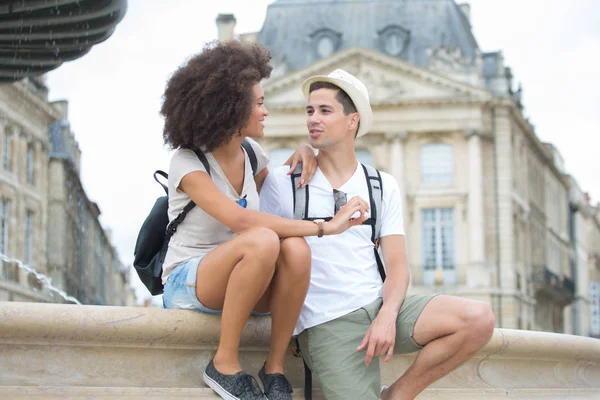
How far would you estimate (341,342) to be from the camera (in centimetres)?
A: 384

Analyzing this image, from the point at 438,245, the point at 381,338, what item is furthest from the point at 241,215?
the point at 438,245

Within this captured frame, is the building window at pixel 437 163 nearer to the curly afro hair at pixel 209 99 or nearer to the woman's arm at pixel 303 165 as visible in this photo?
the woman's arm at pixel 303 165

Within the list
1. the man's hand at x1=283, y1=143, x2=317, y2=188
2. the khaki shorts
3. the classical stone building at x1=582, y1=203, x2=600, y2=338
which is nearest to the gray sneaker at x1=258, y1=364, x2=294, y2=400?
the khaki shorts

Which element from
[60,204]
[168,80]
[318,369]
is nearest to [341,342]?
[318,369]

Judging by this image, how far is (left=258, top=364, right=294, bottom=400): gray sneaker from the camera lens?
3746 millimetres

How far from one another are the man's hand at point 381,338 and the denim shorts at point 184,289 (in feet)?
1.65

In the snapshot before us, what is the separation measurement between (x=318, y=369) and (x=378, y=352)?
0.22 metres

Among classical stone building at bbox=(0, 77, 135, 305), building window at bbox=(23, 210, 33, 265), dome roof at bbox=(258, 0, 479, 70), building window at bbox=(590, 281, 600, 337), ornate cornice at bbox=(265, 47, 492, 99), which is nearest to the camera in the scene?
classical stone building at bbox=(0, 77, 135, 305)

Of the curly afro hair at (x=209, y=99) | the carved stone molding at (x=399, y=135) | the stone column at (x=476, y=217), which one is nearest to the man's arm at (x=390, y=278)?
the curly afro hair at (x=209, y=99)

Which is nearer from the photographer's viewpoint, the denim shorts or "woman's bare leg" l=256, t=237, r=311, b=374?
"woman's bare leg" l=256, t=237, r=311, b=374

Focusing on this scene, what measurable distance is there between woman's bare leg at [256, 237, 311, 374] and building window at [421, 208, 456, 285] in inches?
1569

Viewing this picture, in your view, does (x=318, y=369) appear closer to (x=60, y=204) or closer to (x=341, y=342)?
(x=341, y=342)

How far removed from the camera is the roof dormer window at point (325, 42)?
47.4 metres

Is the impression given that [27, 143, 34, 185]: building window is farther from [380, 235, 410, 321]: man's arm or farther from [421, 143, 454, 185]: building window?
[380, 235, 410, 321]: man's arm
